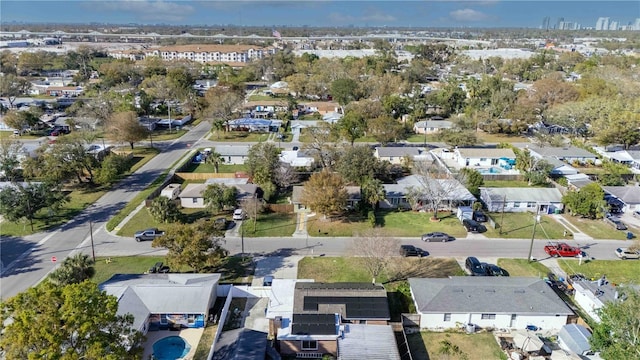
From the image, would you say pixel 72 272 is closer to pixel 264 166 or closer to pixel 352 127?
pixel 264 166

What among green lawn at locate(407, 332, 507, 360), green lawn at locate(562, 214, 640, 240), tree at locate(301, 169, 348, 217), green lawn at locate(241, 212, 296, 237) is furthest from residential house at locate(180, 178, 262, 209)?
green lawn at locate(562, 214, 640, 240)

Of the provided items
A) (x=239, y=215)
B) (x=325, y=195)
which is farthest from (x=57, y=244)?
(x=325, y=195)

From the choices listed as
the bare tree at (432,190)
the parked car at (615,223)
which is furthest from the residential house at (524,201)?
the parked car at (615,223)

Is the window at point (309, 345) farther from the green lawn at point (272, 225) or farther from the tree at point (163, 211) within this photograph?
the tree at point (163, 211)

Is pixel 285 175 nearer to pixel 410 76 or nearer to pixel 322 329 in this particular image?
pixel 322 329

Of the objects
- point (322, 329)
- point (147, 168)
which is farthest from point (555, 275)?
point (147, 168)

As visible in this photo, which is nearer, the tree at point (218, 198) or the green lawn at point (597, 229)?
the green lawn at point (597, 229)
